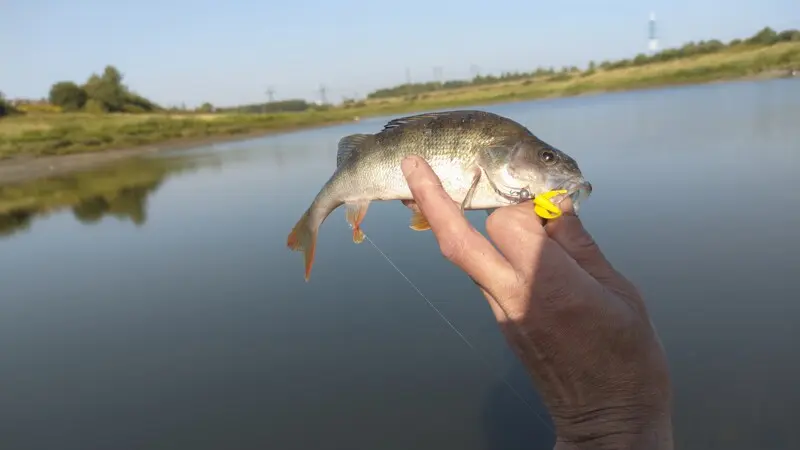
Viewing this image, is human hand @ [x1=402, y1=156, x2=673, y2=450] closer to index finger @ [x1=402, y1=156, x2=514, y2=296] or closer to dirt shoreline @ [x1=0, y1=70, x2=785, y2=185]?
index finger @ [x1=402, y1=156, x2=514, y2=296]

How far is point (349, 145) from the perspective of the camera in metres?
3.18

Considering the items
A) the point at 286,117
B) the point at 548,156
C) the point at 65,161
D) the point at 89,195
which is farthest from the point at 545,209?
the point at 286,117

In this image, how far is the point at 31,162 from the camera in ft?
97.6

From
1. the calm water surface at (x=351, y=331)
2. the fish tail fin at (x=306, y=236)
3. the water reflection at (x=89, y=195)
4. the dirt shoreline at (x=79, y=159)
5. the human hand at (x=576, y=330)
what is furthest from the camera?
the dirt shoreline at (x=79, y=159)

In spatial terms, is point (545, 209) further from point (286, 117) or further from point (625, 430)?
point (286, 117)

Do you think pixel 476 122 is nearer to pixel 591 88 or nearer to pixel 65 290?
pixel 65 290

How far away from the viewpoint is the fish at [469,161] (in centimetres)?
251

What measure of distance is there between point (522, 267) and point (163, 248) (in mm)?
9780

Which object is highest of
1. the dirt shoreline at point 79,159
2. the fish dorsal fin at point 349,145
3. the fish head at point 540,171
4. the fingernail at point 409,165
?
the fish dorsal fin at point 349,145

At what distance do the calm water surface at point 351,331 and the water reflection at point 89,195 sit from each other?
2.88m

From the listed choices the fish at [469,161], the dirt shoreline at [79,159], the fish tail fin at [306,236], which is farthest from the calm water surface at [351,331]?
the dirt shoreline at [79,159]

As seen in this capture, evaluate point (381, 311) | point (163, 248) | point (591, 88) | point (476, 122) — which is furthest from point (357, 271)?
point (591, 88)

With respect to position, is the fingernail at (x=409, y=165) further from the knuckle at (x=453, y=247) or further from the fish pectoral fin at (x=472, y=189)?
the knuckle at (x=453, y=247)

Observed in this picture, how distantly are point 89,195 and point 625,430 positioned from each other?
768 inches
